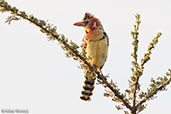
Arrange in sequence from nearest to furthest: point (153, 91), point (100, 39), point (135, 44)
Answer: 1. point (135, 44)
2. point (153, 91)
3. point (100, 39)

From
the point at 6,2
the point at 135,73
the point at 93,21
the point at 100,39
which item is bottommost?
the point at 135,73

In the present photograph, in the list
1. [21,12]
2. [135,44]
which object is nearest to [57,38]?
[21,12]

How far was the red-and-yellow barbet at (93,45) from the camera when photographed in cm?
604

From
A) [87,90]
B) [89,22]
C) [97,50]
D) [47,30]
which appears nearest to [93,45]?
[97,50]

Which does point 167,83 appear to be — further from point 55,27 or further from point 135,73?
point 55,27

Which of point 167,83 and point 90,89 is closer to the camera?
point 167,83

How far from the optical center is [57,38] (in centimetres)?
284

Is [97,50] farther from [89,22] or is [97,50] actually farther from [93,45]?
[89,22]

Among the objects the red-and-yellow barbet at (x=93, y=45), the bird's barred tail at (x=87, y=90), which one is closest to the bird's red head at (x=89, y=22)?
the red-and-yellow barbet at (x=93, y=45)

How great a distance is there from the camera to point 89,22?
6.60 m

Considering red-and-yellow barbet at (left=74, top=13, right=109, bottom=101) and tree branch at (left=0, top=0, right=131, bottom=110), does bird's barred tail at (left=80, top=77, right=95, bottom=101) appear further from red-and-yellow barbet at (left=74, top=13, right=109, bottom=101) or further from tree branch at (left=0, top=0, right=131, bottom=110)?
tree branch at (left=0, top=0, right=131, bottom=110)

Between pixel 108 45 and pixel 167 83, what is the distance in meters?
3.47

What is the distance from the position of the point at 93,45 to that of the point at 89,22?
2.51ft

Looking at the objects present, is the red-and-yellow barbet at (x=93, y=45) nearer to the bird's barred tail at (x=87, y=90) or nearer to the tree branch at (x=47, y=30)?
the bird's barred tail at (x=87, y=90)
